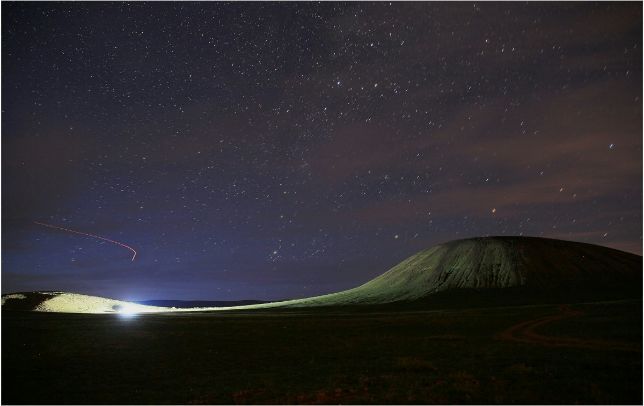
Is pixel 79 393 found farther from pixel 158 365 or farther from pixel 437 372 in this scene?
pixel 437 372

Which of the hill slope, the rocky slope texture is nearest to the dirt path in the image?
the rocky slope texture

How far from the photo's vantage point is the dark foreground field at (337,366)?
2327cm

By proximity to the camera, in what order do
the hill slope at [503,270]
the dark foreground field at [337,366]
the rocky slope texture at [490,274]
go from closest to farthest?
the dark foreground field at [337,366] → the rocky slope texture at [490,274] → the hill slope at [503,270]

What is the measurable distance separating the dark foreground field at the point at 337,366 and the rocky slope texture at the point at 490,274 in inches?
3134

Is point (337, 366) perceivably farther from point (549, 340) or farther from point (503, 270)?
point (503, 270)

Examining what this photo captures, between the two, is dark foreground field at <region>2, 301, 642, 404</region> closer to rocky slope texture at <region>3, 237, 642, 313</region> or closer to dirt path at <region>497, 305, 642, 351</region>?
dirt path at <region>497, 305, 642, 351</region>

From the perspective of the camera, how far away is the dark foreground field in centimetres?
2327

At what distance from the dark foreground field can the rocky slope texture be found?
79597mm

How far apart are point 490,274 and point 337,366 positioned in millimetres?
135798

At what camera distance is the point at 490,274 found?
156 meters

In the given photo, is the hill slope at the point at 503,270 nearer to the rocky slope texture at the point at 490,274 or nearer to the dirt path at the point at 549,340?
the rocky slope texture at the point at 490,274

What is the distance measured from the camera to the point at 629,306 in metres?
68.8

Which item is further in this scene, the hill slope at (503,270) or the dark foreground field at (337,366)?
the hill slope at (503,270)

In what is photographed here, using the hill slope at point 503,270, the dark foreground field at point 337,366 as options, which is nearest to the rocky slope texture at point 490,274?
the hill slope at point 503,270
